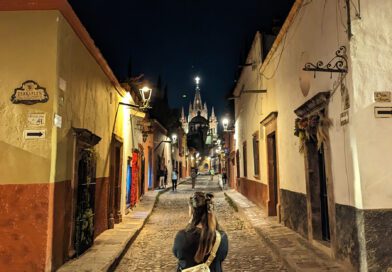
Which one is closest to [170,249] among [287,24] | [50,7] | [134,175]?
[50,7]

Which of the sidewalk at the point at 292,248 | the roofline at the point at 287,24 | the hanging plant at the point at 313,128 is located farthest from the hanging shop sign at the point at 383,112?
the roofline at the point at 287,24

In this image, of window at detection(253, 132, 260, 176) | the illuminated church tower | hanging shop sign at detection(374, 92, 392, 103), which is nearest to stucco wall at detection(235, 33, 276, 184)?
window at detection(253, 132, 260, 176)

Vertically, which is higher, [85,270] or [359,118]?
[359,118]

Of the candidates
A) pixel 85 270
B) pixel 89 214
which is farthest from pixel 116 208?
pixel 85 270

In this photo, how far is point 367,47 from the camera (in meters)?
5.26

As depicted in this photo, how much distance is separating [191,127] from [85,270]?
91800mm

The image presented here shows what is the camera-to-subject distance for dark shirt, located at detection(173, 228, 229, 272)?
2.87 m

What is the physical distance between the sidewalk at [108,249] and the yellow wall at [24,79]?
1.70 m

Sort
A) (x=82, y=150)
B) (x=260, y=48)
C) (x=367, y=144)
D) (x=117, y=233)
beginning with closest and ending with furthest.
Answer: (x=367, y=144)
(x=82, y=150)
(x=117, y=233)
(x=260, y=48)

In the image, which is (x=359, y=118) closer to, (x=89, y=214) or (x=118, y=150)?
(x=89, y=214)

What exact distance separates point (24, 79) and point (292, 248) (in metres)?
5.91

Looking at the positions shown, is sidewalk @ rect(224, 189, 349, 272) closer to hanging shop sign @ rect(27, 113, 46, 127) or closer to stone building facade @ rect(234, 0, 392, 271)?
stone building facade @ rect(234, 0, 392, 271)

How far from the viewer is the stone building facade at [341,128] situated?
5.07m

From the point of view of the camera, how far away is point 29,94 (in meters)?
5.58
